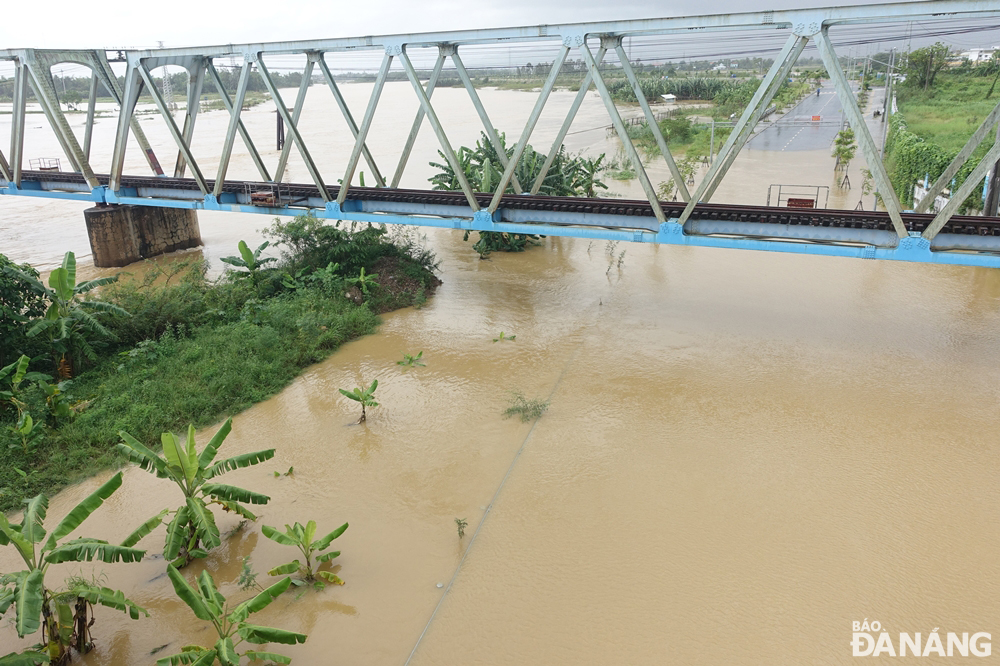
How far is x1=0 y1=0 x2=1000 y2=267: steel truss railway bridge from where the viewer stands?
29.5 ft

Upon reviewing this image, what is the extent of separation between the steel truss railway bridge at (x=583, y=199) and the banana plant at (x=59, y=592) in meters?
7.39

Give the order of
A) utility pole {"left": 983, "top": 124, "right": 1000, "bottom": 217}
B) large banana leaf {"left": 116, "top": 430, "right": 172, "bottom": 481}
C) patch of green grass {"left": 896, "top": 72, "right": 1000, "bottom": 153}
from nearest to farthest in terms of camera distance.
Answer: large banana leaf {"left": 116, "top": 430, "right": 172, "bottom": 481} < utility pole {"left": 983, "top": 124, "right": 1000, "bottom": 217} < patch of green grass {"left": 896, "top": 72, "right": 1000, "bottom": 153}

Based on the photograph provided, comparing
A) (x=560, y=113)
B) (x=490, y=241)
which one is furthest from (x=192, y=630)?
(x=560, y=113)

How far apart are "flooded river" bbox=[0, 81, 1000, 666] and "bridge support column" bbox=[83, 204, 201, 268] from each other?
8.57 meters

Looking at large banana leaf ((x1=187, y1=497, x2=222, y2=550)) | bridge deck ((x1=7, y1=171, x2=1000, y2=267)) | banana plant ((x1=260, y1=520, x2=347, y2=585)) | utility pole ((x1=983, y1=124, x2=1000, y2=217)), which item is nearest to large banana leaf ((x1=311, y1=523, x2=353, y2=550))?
banana plant ((x1=260, y1=520, x2=347, y2=585))

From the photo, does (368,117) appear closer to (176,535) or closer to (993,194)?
(176,535)

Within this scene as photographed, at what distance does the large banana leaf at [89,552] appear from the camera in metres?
5.44

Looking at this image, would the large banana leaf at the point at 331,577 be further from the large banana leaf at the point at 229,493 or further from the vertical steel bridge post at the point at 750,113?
the vertical steel bridge post at the point at 750,113

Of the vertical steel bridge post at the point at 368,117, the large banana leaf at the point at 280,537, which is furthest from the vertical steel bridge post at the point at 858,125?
the large banana leaf at the point at 280,537

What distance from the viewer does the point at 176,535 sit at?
646cm

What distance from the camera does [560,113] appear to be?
60719mm

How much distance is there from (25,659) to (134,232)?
14.6m

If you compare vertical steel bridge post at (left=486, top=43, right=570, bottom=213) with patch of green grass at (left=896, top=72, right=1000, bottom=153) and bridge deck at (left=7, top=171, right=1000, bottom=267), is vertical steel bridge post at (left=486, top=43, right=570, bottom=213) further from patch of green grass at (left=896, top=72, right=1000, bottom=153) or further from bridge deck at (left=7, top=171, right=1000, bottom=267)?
patch of green grass at (left=896, top=72, right=1000, bottom=153)

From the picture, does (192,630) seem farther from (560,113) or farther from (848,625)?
(560,113)
